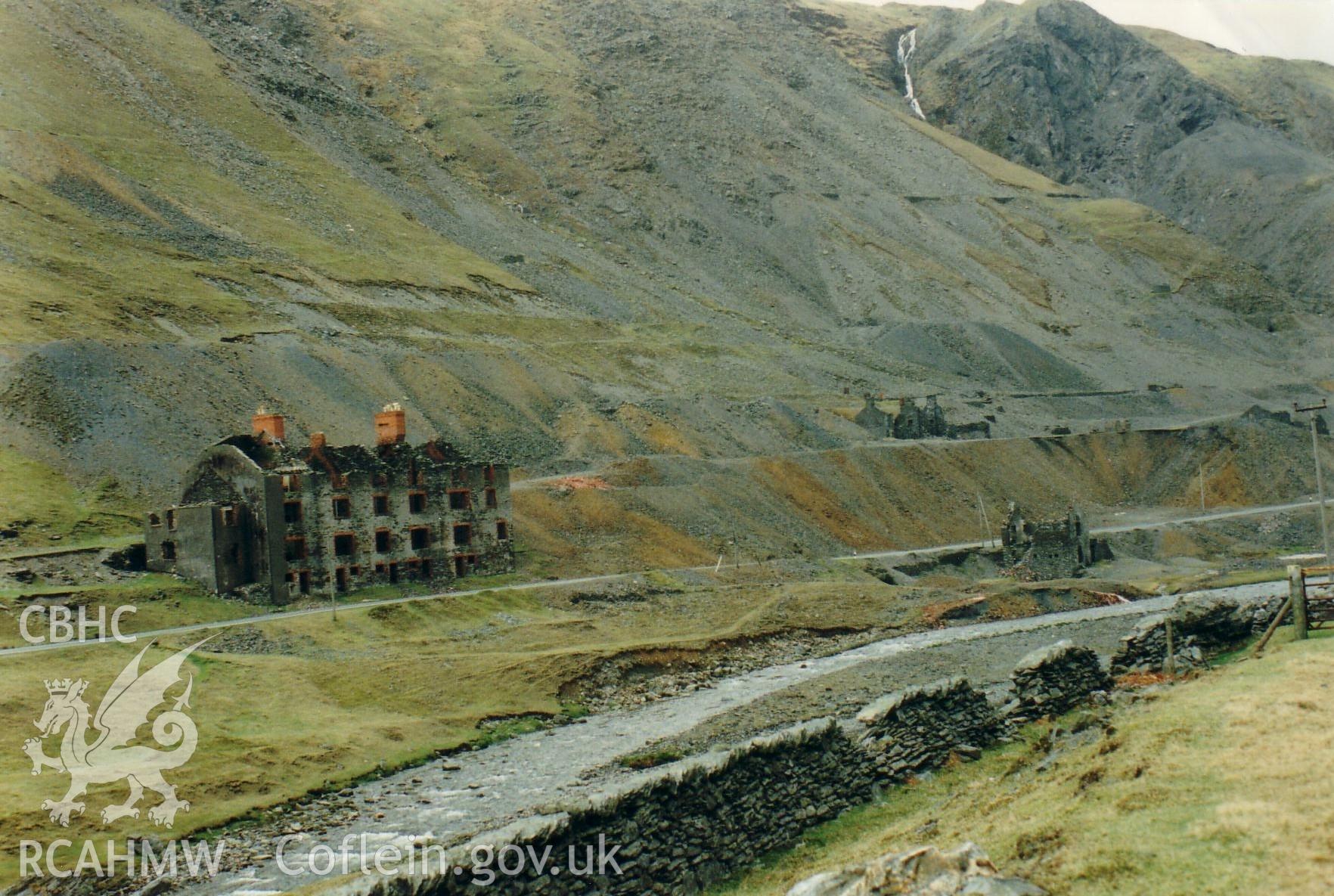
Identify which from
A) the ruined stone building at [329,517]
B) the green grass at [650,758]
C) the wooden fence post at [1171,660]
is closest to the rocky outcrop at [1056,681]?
the wooden fence post at [1171,660]

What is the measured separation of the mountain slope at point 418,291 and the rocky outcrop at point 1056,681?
57628 millimetres

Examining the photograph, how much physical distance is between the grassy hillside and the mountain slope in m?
62.1

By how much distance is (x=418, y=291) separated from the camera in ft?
445

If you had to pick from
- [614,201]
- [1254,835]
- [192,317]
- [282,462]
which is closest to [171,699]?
[282,462]

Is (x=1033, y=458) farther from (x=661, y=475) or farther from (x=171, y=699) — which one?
(x=171, y=699)

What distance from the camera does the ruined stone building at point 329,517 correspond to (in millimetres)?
68125

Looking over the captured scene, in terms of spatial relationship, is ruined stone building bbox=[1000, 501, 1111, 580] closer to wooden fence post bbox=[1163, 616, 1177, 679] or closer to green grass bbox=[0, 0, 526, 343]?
wooden fence post bbox=[1163, 616, 1177, 679]

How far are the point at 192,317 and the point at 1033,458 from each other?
67025 millimetres

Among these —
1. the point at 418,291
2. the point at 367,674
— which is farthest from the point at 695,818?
the point at 418,291

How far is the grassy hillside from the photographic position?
62.3 feet

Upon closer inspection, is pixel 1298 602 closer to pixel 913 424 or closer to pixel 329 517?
pixel 329 517

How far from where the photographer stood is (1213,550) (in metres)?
95.9

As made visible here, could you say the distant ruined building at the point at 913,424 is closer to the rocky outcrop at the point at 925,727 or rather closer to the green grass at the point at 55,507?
the green grass at the point at 55,507

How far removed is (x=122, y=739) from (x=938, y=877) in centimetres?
3307
